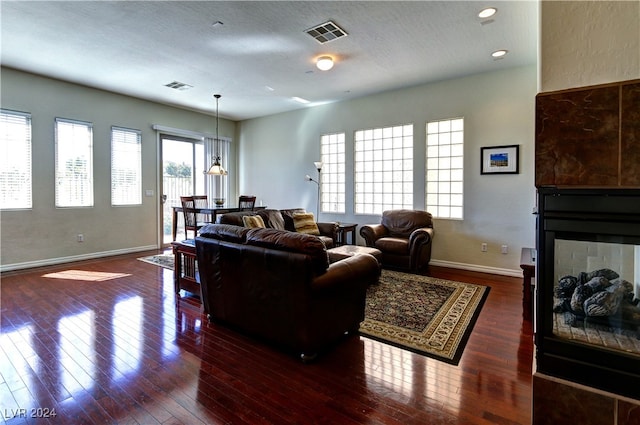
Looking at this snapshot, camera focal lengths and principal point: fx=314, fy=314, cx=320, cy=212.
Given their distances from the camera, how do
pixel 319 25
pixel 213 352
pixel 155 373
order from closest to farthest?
pixel 155 373 < pixel 213 352 < pixel 319 25

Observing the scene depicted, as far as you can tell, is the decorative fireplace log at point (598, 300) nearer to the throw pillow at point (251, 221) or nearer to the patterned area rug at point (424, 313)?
the patterned area rug at point (424, 313)

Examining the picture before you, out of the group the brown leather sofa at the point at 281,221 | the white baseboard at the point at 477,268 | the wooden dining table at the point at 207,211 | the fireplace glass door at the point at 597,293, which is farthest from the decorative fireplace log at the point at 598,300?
the wooden dining table at the point at 207,211

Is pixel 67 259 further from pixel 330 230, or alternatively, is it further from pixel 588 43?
pixel 588 43

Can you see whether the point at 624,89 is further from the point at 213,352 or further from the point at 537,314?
the point at 213,352

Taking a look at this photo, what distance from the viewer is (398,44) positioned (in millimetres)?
3770

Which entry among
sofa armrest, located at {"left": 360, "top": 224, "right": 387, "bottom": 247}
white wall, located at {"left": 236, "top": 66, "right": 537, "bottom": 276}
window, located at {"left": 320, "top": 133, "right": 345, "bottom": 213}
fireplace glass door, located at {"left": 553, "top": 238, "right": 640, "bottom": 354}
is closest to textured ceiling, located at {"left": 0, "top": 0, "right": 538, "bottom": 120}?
white wall, located at {"left": 236, "top": 66, "right": 537, "bottom": 276}

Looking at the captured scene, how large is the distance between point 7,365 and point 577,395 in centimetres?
349

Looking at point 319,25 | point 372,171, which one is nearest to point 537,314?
point 319,25

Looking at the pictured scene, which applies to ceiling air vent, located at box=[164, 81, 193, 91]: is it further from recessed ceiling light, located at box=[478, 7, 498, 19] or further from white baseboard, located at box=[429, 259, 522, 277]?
white baseboard, located at box=[429, 259, 522, 277]

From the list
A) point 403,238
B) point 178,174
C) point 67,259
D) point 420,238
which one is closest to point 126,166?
point 178,174

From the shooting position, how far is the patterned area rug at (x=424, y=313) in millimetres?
2531

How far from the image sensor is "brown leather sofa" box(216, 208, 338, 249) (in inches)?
172

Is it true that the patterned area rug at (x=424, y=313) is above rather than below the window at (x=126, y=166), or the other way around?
below

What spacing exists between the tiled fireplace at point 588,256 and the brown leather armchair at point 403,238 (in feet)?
9.56
